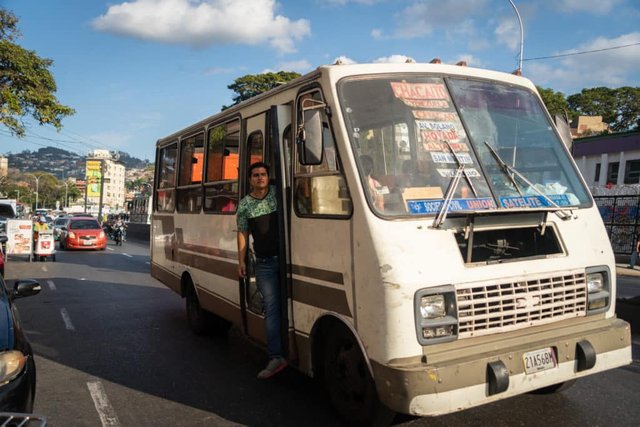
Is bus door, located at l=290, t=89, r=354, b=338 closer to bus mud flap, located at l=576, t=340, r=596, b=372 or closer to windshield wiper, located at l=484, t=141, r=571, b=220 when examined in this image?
windshield wiper, located at l=484, t=141, r=571, b=220

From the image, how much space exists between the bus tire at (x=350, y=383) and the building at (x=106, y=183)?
70.7m

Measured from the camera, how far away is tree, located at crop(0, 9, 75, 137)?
15047 mm

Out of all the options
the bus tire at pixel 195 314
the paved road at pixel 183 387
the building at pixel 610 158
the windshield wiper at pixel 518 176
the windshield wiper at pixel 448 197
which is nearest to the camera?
the windshield wiper at pixel 448 197

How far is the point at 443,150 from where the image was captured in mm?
4109

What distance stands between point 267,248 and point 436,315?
179cm

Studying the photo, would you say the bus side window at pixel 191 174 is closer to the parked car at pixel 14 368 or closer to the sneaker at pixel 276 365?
the sneaker at pixel 276 365

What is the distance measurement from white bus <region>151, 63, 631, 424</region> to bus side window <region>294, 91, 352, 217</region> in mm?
16

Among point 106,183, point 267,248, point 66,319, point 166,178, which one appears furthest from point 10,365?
point 106,183

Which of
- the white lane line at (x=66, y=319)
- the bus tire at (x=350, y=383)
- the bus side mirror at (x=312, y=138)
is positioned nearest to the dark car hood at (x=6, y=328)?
the bus tire at (x=350, y=383)

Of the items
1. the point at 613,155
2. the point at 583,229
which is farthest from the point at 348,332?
the point at 613,155

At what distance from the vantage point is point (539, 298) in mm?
3852

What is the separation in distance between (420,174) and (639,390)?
10.1 feet

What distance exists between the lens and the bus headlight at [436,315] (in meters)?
3.47

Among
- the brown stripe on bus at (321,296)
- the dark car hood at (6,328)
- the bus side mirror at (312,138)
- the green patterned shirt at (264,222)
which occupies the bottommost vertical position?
the dark car hood at (6,328)
